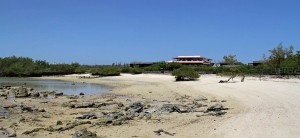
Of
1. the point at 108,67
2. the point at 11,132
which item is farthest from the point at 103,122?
the point at 108,67

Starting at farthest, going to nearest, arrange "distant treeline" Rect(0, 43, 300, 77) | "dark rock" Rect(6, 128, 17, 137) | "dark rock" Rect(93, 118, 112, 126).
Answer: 1. "distant treeline" Rect(0, 43, 300, 77)
2. "dark rock" Rect(93, 118, 112, 126)
3. "dark rock" Rect(6, 128, 17, 137)

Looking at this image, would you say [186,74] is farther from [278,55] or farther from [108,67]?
[108,67]

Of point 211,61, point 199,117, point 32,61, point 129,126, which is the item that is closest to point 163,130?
point 129,126

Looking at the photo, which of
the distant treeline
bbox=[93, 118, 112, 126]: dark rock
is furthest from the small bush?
bbox=[93, 118, 112, 126]: dark rock

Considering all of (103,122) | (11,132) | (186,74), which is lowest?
(11,132)

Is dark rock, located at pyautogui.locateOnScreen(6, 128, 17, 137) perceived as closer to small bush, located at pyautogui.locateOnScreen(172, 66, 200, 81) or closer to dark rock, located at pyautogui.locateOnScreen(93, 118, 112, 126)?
dark rock, located at pyautogui.locateOnScreen(93, 118, 112, 126)

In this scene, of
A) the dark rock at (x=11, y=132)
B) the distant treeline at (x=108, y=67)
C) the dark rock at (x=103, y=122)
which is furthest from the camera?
the distant treeline at (x=108, y=67)

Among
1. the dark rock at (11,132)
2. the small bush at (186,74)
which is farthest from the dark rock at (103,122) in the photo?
the small bush at (186,74)

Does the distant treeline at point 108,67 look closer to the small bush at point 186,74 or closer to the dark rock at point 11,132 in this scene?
the small bush at point 186,74

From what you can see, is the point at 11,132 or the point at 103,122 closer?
the point at 11,132

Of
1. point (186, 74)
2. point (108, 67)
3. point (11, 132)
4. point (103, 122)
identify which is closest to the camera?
point (11, 132)

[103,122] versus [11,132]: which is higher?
[103,122]

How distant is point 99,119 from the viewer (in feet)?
58.4

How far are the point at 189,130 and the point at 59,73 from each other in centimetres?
10114
